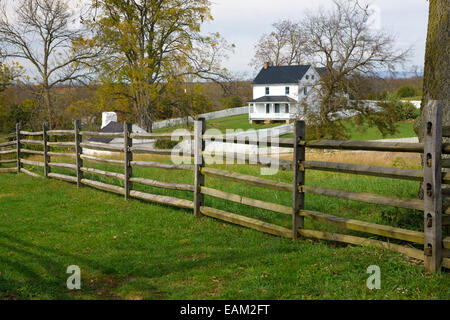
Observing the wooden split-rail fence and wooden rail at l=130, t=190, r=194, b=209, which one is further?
wooden rail at l=130, t=190, r=194, b=209

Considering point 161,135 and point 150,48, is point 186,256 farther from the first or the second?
point 150,48

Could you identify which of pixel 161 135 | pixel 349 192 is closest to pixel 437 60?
pixel 349 192

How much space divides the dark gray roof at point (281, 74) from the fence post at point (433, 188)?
47.2 m

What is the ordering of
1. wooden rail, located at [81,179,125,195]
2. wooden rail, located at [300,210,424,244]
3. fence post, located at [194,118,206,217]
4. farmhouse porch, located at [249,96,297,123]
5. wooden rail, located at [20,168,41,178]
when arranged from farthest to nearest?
farmhouse porch, located at [249,96,297,123] → wooden rail, located at [20,168,41,178] → wooden rail, located at [81,179,125,195] → fence post, located at [194,118,206,217] → wooden rail, located at [300,210,424,244]

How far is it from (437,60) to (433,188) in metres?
2.91

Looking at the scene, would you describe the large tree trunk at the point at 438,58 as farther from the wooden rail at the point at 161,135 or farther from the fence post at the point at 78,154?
the fence post at the point at 78,154

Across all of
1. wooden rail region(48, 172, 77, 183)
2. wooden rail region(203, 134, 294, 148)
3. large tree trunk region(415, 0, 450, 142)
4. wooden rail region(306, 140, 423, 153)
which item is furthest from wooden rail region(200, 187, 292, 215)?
wooden rail region(48, 172, 77, 183)

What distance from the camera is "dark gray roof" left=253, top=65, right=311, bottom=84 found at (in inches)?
2071

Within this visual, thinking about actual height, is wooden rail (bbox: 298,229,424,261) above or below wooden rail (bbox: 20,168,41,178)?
below

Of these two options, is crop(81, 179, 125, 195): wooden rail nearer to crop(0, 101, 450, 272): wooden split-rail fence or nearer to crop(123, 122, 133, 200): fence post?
crop(0, 101, 450, 272): wooden split-rail fence

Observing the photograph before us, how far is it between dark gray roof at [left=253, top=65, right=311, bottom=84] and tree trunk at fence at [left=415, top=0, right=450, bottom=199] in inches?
1755

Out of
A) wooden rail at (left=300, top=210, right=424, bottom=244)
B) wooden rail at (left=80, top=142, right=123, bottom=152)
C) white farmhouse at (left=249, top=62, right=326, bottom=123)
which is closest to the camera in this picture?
wooden rail at (left=300, top=210, right=424, bottom=244)
